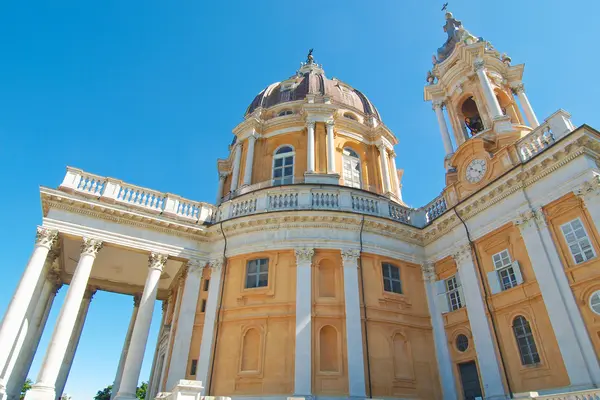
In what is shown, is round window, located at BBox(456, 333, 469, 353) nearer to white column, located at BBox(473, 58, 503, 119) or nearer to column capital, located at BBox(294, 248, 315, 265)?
column capital, located at BBox(294, 248, 315, 265)

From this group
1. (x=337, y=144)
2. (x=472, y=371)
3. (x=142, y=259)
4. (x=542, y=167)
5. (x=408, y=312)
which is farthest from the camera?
(x=337, y=144)

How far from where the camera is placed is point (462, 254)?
15.6 m

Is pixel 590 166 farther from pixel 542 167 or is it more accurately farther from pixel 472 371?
pixel 472 371

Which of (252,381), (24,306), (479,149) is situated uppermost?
(479,149)

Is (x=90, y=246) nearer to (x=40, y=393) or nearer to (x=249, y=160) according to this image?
(x=40, y=393)

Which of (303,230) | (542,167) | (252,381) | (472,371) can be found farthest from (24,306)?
(542,167)

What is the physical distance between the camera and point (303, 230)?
1630cm

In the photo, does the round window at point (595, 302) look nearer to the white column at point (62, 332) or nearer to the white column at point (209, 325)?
the white column at point (209, 325)

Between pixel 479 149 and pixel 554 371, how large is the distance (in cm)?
896

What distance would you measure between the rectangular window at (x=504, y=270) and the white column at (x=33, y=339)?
60.0 ft

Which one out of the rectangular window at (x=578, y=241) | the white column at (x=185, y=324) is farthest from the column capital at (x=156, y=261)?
the rectangular window at (x=578, y=241)

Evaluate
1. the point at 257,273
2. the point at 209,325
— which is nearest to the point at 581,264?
the point at 257,273

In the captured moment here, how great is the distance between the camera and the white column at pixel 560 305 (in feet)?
35.3

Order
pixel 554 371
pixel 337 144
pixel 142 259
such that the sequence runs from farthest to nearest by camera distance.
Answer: pixel 337 144, pixel 142 259, pixel 554 371
